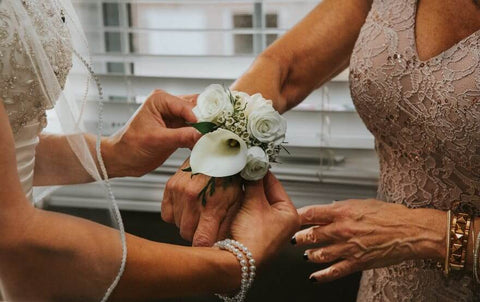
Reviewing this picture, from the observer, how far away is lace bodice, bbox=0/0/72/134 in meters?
0.77

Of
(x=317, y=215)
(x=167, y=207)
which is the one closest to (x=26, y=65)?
(x=167, y=207)

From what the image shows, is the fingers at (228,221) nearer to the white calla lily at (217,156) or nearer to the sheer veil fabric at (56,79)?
the white calla lily at (217,156)

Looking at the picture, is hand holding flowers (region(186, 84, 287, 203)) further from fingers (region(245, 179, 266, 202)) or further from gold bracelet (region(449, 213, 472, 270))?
gold bracelet (region(449, 213, 472, 270))

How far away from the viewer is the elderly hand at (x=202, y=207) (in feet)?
3.22

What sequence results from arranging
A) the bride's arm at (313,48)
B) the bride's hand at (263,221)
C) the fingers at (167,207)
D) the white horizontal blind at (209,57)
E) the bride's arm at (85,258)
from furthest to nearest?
the white horizontal blind at (209,57) → the bride's arm at (313,48) → the fingers at (167,207) → the bride's hand at (263,221) → the bride's arm at (85,258)

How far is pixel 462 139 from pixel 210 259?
1.54 ft

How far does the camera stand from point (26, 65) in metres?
0.79

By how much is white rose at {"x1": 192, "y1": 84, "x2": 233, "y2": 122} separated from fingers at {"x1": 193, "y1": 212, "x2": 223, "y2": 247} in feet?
0.54

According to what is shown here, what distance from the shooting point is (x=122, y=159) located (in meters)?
1.13

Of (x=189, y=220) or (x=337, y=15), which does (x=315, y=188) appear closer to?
(x=337, y=15)

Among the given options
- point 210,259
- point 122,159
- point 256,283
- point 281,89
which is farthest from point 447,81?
point 256,283

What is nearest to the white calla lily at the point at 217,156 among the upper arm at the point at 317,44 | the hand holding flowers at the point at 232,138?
the hand holding flowers at the point at 232,138

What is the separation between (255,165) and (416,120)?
31 cm

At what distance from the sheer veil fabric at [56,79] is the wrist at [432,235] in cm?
54
